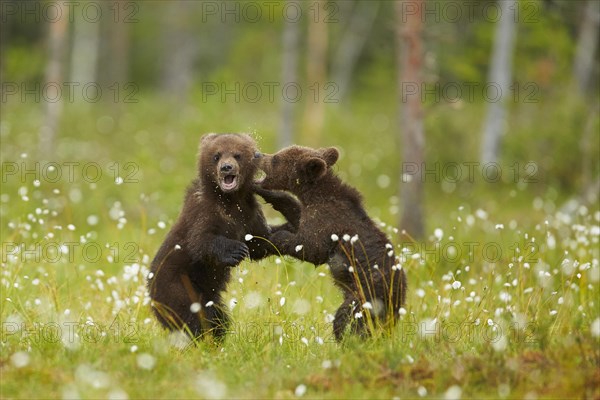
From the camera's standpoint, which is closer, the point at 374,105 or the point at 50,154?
the point at 50,154

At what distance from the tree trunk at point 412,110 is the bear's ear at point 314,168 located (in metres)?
5.24

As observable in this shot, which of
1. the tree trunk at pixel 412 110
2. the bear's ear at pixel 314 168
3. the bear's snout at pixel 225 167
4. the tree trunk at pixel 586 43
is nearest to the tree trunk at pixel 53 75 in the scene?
the tree trunk at pixel 412 110

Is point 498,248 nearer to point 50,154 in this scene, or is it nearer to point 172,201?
point 172,201

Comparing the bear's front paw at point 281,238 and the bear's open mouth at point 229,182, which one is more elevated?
the bear's open mouth at point 229,182

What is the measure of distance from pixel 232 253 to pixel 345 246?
A: 0.95 meters

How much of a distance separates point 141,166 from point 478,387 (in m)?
13.5

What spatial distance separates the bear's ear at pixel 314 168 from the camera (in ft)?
25.0

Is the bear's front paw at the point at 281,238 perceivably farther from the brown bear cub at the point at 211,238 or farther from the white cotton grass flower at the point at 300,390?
the white cotton grass flower at the point at 300,390

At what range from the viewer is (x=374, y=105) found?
3475 centimetres

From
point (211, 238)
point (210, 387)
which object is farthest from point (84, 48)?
point (210, 387)

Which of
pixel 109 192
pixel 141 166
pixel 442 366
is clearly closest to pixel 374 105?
pixel 141 166

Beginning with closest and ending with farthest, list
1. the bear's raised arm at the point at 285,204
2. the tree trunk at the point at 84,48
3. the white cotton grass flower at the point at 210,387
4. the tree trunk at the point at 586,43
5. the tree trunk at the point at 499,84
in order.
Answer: the white cotton grass flower at the point at 210,387
the bear's raised arm at the point at 285,204
the tree trunk at the point at 499,84
the tree trunk at the point at 586,43
the tree trunk at the point at 84,48

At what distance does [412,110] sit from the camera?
13.1 metres

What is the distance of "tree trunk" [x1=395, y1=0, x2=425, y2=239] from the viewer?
12.9 metres
